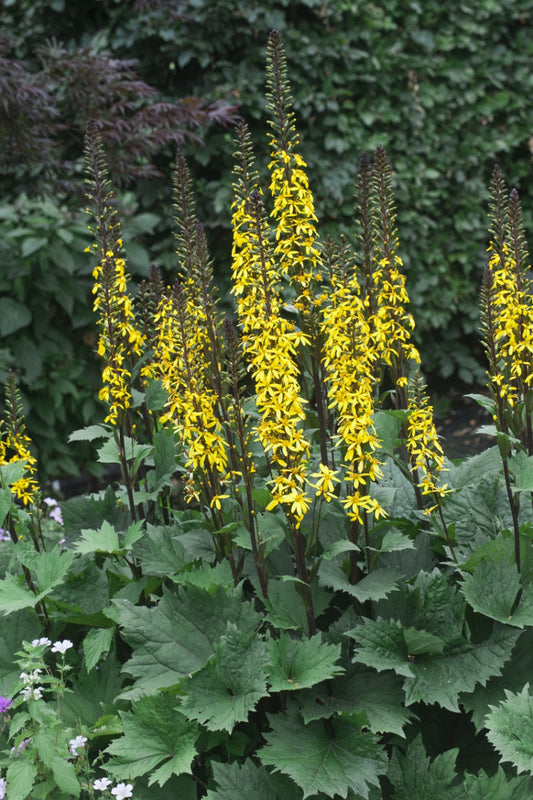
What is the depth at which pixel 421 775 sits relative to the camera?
226 centimetres

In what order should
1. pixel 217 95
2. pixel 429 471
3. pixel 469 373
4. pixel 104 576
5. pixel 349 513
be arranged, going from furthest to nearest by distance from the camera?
pixel 469 373 → pixel 217 95 → pixel 104 576 → pixel 429 471 → pixel 349 513

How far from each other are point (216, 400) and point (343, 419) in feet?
1.22

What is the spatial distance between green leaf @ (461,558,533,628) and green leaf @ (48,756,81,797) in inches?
44.6

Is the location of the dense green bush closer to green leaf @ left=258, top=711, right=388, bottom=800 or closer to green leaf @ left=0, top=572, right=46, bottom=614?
green leaf @ left=0, top=572, right=46, bottom=614

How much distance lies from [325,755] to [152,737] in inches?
18.3

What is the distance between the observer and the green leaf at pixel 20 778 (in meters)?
2.14

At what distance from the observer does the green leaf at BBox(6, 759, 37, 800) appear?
214 cm

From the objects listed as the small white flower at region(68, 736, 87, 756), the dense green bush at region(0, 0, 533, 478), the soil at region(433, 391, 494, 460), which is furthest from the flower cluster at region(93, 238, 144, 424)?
the soil at region(433, 391, 494, 460)

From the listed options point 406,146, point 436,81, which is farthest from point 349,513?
point 436,81

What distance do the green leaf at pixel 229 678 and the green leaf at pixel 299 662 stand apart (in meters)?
0.03

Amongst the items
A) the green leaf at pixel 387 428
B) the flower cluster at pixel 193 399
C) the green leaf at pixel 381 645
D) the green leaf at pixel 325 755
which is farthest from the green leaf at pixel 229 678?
the green leaf at pixel 387 428

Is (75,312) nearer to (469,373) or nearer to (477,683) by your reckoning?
(469,373)

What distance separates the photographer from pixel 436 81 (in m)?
7.30

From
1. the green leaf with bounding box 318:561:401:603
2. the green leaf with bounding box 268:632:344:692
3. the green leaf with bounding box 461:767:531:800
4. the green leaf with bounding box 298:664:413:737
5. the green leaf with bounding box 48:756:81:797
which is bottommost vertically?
the green leaf with bounding box 461:767:531:800
